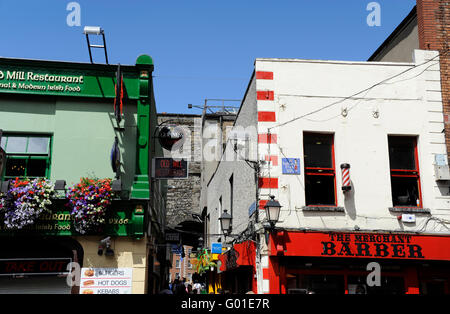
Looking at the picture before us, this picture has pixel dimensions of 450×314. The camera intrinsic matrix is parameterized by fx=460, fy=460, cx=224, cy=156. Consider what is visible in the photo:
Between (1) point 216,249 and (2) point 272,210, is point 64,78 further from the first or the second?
(1) point 216,249

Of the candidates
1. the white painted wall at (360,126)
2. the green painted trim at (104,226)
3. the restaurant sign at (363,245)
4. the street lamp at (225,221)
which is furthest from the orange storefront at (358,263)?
the green painted trim at (104,226)

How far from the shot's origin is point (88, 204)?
11172 mm

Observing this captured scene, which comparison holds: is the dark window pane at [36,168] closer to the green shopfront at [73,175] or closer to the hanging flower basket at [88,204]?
the green shopfront at [73,175]

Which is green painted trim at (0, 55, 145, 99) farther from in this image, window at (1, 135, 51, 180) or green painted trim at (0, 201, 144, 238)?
green painted trim at (0, 201, 144, 238)

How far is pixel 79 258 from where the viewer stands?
37.7 ft

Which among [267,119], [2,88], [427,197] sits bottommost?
[427,197]

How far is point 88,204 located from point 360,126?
23.4ft

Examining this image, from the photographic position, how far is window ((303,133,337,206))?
11.5m

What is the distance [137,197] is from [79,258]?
2067mm

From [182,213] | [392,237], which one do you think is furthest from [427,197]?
[182,213]

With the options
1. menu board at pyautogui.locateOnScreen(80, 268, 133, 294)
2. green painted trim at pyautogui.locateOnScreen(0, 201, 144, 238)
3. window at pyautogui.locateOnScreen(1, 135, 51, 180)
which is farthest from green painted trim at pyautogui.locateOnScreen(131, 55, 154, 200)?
window at pyautogui.locateOnScreen(1, 135, 51, 180)

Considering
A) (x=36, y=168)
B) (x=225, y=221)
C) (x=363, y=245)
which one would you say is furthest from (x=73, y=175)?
(x=363, y=245)

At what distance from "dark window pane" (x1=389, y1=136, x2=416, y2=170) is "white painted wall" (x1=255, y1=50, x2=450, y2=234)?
0.76ft

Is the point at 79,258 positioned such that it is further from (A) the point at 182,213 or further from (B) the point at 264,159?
(A) the point at 182,213
